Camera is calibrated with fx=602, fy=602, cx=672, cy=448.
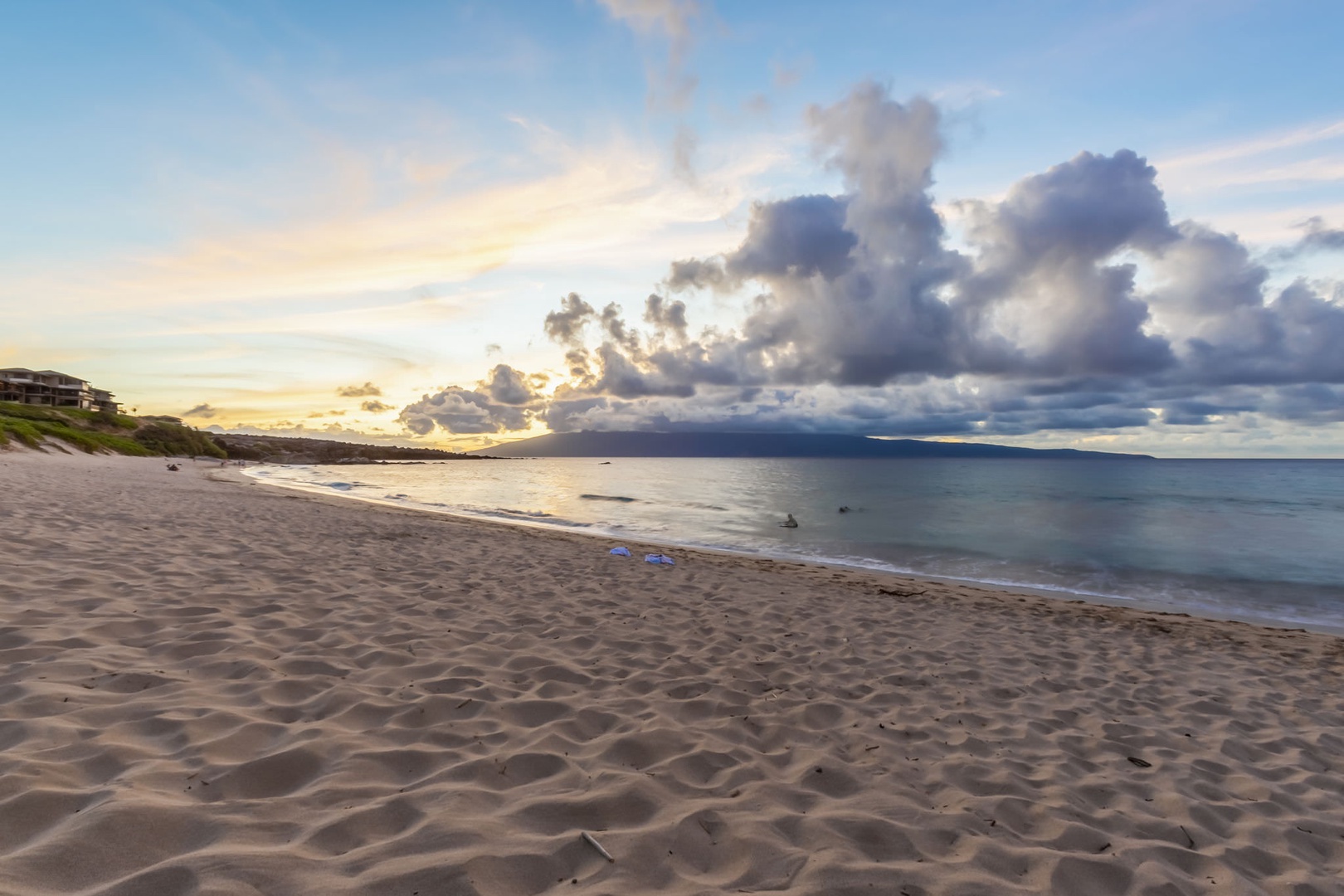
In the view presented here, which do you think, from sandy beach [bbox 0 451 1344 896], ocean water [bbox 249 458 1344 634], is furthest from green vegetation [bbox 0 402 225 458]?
sandy beach [bbox 0 451 1344 896]

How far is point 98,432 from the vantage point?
61.2 meters

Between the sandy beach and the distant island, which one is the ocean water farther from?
the distant island

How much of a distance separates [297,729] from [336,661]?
152 centimetres

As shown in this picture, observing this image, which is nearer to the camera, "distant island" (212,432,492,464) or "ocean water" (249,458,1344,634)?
"ocean water" (249,458,1344,634)

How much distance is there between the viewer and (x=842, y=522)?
30.5 m

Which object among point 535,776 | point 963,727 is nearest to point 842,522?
point 963,727

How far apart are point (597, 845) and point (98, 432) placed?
82162mm

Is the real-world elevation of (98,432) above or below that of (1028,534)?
above

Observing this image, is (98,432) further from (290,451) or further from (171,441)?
(290,451)

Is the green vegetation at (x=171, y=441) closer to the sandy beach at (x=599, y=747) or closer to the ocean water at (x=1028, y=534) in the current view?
the ocean water at (x=1028, y=534)

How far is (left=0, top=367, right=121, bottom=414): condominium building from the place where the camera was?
296ft

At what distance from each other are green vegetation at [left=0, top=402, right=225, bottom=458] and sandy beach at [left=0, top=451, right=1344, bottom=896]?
45318 millimetres

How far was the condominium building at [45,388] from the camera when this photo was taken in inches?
3548

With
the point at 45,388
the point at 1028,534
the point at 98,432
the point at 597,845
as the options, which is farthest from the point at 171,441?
the point at 597,845
